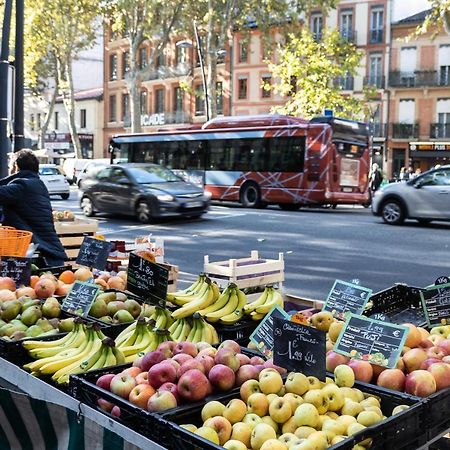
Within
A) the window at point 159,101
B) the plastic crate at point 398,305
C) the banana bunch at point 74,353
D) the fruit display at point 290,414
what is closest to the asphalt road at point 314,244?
the plastic crate at point 398,305

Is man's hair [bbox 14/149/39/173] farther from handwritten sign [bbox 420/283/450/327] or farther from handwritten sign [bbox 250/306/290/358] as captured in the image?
handwritten sign [bbox 420/283/450/327]

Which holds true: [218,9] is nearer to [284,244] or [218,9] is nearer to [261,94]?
[261,94]

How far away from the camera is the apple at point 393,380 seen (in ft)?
9.69

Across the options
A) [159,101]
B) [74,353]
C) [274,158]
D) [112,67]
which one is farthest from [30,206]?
[112,67]

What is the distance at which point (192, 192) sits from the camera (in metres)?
17.9

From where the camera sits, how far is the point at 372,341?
3160mm

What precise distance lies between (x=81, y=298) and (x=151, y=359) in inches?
51.1

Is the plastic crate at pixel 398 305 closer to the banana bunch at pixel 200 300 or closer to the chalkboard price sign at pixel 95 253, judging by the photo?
the banana bunch at pixel 200 300

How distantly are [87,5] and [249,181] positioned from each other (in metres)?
17.5

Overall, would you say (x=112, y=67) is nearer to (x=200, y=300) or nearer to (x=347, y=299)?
(x=200, y=300)

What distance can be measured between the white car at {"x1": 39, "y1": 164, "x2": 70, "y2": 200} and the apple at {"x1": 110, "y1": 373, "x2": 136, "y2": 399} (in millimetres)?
26809

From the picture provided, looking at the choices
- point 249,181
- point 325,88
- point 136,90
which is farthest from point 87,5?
point 249,181

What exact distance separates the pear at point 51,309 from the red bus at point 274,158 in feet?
58.1

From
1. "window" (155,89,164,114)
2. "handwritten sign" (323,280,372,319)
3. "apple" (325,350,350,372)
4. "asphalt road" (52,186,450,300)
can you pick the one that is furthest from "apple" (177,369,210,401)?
"window" (155,89,164,114)
